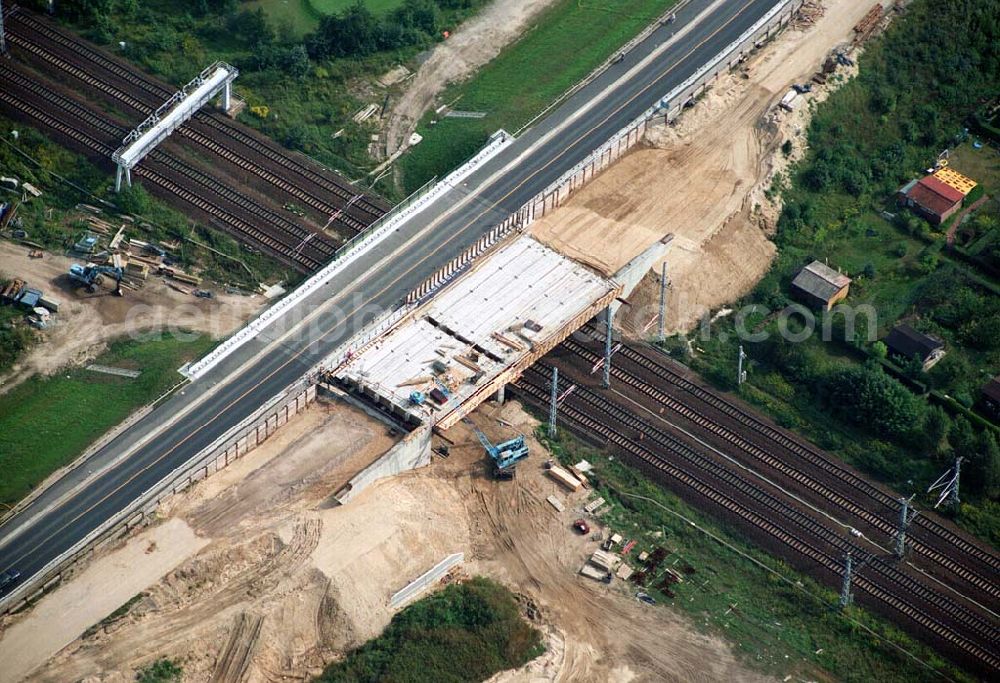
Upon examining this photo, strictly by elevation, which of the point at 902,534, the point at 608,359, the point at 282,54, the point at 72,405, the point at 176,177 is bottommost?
the point at 902,534

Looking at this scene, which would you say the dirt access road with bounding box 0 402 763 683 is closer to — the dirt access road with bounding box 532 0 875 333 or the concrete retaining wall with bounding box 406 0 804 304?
the concrete retaining wall with bounding box 406 0 804 304

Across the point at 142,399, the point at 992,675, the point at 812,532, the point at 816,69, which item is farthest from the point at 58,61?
the point at 992,675

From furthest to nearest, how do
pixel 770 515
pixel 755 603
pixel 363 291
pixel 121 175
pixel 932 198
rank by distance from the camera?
pixel 932 198 → pixel 121 175 → pixel 363 291 → pixel 770 515 → pixel 755 603

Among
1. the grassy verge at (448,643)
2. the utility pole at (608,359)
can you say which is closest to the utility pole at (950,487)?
the utility pole at (608,359)

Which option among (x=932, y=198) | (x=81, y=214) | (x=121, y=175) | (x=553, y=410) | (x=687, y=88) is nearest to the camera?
(x=553, y=410)

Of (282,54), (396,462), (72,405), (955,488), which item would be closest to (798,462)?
(955,488)

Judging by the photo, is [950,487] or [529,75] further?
[529,75]

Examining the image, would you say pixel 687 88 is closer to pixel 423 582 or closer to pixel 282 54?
pixel 282 54
